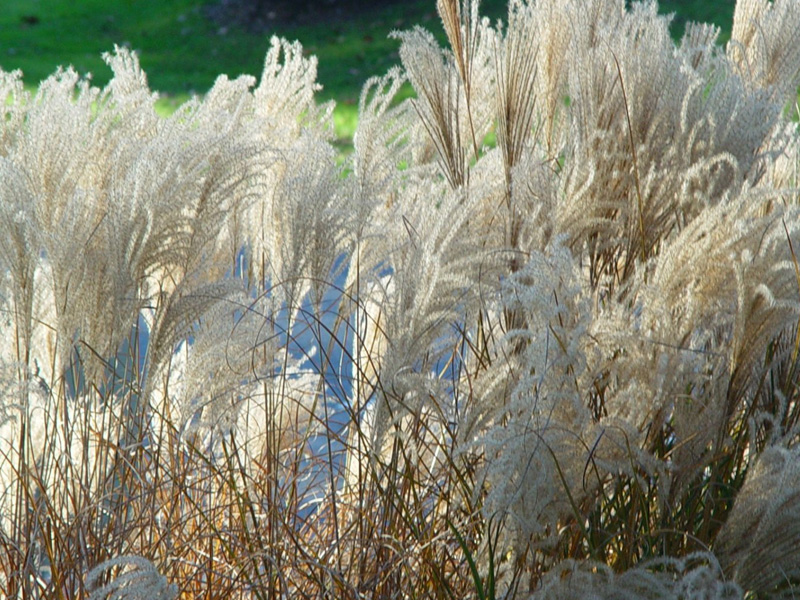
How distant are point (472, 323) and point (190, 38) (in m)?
10.0

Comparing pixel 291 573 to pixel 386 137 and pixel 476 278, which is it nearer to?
pixel 476 278

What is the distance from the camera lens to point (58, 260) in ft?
5.27

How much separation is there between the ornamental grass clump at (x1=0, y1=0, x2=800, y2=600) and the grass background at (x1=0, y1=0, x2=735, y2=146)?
21.1ft

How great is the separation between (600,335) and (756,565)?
407 millimetres

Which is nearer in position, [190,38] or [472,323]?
[472,323]

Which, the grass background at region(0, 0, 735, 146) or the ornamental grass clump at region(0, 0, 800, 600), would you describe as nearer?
the ornamental grass clump at region(0, 0, 800, 600)

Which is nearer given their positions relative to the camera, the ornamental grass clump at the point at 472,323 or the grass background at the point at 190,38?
the ornamental grass clump at the point at 472,323

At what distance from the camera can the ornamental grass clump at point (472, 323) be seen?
1.43 meters

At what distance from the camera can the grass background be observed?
30.8 ft

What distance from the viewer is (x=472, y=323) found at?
6.10ft

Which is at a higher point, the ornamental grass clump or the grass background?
the grass background

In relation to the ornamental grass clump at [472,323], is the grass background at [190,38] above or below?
above

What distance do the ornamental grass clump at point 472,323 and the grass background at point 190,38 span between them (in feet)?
21.1

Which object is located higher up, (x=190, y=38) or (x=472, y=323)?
(x=190, y=38)
